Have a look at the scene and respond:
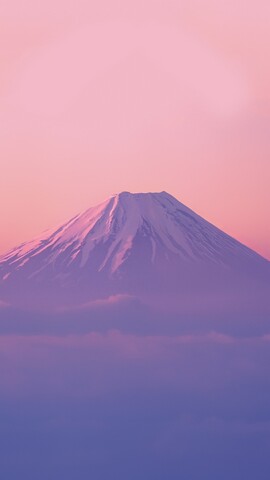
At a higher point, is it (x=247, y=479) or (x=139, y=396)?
(x=139, y=396)

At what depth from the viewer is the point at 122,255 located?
167m

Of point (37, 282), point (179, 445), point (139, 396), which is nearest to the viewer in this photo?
point (37, 282)

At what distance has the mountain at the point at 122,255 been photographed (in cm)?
16088

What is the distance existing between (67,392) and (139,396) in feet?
45.1

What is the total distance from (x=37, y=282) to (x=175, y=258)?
23.0 meters

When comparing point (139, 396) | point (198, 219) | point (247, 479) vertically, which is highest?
point (198, 219)

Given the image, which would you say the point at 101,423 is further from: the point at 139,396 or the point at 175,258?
the point at 175,258

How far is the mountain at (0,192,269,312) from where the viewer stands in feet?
528

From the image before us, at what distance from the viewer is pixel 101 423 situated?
602ft

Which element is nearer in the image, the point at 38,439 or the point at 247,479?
the point at 247,479

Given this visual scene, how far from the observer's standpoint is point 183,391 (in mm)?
197875

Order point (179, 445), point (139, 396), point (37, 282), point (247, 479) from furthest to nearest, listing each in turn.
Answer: point (139, 396) < point (179, 445) < point (37, 282) < point (247, 479)

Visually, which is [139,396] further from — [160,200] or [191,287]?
[160,200]

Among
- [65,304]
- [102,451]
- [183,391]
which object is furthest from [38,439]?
[183,391]
